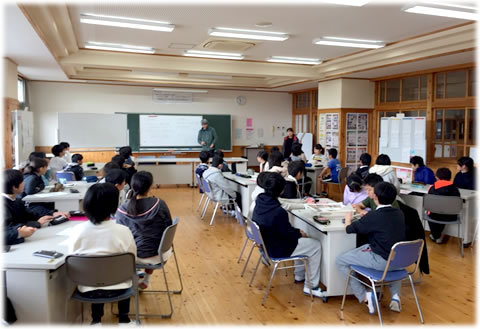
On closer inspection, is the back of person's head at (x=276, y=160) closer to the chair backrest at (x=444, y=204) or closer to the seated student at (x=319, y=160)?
the chair backrest at (x=444, y=204)

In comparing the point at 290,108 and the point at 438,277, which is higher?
the point at 290,108

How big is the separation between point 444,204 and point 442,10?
238 cm

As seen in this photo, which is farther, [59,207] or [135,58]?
[135,58]

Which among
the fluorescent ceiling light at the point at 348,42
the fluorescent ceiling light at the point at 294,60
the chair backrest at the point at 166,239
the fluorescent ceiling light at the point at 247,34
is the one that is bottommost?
the chair backrest at the point at 166,239

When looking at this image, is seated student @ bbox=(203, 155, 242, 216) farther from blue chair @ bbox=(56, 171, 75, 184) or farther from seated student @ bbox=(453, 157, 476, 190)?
seated student @ bbox=(453, 157, 476, 190)

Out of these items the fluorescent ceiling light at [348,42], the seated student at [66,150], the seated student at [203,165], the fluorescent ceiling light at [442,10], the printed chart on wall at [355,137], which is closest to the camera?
the fluorescent ceiling light at [442,10]

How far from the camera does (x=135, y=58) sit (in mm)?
7984

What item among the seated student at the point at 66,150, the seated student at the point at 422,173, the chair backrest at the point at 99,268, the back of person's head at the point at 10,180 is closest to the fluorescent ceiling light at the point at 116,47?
the seated student at the point at 66,150

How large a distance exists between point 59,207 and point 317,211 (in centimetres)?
294

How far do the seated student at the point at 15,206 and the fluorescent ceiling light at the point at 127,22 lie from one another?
115 inches

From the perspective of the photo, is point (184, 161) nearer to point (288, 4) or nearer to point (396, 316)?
point (288, 4)

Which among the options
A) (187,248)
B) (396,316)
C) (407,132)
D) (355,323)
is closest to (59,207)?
(187,248)

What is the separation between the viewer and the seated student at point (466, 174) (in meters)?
5.61

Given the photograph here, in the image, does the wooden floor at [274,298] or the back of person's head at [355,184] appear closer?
the wooden floor at [274,298]
